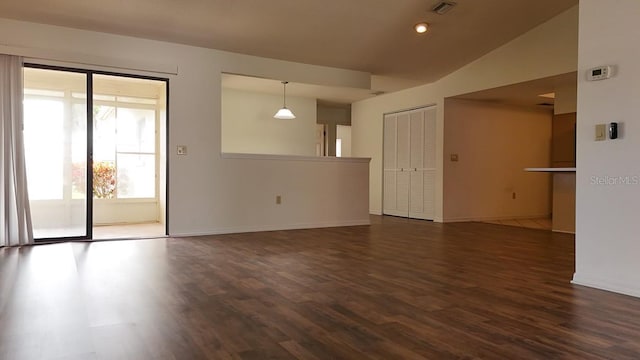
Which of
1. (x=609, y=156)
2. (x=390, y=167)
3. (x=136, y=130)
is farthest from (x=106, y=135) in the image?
(x=609, y=156)

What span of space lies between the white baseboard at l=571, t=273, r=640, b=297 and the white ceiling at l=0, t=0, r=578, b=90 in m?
3.25

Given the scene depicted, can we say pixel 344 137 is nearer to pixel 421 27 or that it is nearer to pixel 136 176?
pixel 136 176

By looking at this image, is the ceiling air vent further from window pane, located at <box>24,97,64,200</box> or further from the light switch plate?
window pane, located at <box>24,97,64,200</box>

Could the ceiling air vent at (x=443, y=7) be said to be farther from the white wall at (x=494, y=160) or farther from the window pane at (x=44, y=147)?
the window pane at (x=44, y=147)

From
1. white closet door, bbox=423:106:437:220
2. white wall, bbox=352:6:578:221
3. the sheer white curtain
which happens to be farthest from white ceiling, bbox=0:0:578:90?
white closet door, bbox=423:106:437:220

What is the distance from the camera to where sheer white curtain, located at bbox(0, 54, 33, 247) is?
4.71 metres

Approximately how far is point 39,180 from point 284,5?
3.37 m

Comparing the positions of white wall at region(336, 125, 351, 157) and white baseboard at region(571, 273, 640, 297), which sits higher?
white wall at region(336, 125, 351, 157)

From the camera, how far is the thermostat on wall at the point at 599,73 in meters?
3.14

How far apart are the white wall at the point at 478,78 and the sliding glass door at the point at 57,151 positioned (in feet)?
17.3

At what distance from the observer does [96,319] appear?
233 cm

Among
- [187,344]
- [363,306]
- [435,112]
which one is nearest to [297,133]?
[435,112]

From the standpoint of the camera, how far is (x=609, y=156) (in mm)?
3160

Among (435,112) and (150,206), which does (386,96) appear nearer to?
(435,112)
